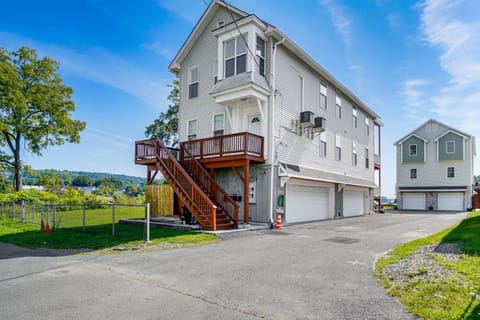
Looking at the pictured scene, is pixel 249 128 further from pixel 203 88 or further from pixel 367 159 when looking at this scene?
pixel 367 159

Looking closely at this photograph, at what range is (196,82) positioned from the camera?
56.4 feet

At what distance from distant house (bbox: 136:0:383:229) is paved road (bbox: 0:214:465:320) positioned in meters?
4.79

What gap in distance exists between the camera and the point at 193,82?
17.4 m

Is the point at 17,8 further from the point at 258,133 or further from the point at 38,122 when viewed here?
the point at 38,122

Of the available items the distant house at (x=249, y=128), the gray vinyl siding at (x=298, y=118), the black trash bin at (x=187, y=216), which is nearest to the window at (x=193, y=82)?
the distant house at (x=249, y=128)

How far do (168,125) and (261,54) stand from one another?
56.9 ft

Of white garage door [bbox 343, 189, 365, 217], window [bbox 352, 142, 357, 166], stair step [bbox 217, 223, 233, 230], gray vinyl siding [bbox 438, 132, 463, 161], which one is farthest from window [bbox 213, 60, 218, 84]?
gray vinyl siding [bbox 438, 132, 463, 161]

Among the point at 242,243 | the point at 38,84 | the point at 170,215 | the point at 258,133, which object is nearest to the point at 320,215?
the point at 258,133

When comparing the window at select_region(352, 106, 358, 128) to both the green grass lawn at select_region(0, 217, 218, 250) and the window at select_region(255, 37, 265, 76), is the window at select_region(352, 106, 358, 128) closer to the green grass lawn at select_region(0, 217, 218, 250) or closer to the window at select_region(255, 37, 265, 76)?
the window at select_region(255, 37, 265, 76)

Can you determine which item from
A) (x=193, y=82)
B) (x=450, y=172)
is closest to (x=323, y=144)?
(x=193, y=82)

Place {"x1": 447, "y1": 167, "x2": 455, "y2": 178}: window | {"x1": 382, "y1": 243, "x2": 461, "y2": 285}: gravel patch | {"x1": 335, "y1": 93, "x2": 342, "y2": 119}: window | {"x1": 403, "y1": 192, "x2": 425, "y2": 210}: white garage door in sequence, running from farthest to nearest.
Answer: {"x1": 403, "y1": 192, "x2": 425, "y2": 210}: white garage door
{"x1": 447, "y1": 167, "x2": 455, "y2": 178}: window
{"x1": 335, "y1": 93, "x2": 342, "y2": 119}: window
{"x1": 382, "y1": 243, "x2": 461, "y2": 285}: gravel patch

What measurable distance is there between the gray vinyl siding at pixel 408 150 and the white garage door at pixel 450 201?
4.54 meters

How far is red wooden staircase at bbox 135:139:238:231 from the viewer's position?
11.7 metres

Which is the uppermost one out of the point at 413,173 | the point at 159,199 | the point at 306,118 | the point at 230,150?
the point at 306,118
